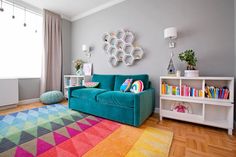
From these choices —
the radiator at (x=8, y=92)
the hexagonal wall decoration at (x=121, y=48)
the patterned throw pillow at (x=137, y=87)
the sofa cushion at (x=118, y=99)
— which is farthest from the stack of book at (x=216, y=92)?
the radiator at (x=8, y=92)

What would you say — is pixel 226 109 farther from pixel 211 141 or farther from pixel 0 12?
pixel 0 12

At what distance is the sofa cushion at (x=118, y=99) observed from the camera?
1.88 meters

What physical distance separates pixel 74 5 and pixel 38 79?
237cm

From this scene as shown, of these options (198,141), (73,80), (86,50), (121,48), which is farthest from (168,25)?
(73,80)

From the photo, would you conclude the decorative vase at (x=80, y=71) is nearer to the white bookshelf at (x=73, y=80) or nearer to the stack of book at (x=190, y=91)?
the white bookshelf at (x=73, y=80)

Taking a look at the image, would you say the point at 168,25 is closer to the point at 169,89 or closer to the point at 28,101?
the point at 169,89

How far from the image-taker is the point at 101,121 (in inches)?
83.0

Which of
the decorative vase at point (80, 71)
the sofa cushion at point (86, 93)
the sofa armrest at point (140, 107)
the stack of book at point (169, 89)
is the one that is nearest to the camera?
the sofa armrest at point (140, 107)

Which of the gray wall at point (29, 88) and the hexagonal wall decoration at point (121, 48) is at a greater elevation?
the hexagonal wall decoration at point (121, 48)

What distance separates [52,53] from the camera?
11.9 feet

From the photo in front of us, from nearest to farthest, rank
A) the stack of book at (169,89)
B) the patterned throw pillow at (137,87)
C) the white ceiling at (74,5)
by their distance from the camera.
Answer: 1. the stack of book at (169,89)
2. the patterned throw pillow at (137,87)
3. the white ceiling at (74,5)

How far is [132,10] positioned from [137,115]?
240 cm

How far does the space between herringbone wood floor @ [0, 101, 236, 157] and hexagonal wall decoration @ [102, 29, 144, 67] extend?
1513 millimetres

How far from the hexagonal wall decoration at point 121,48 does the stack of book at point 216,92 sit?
1391 millimetres
